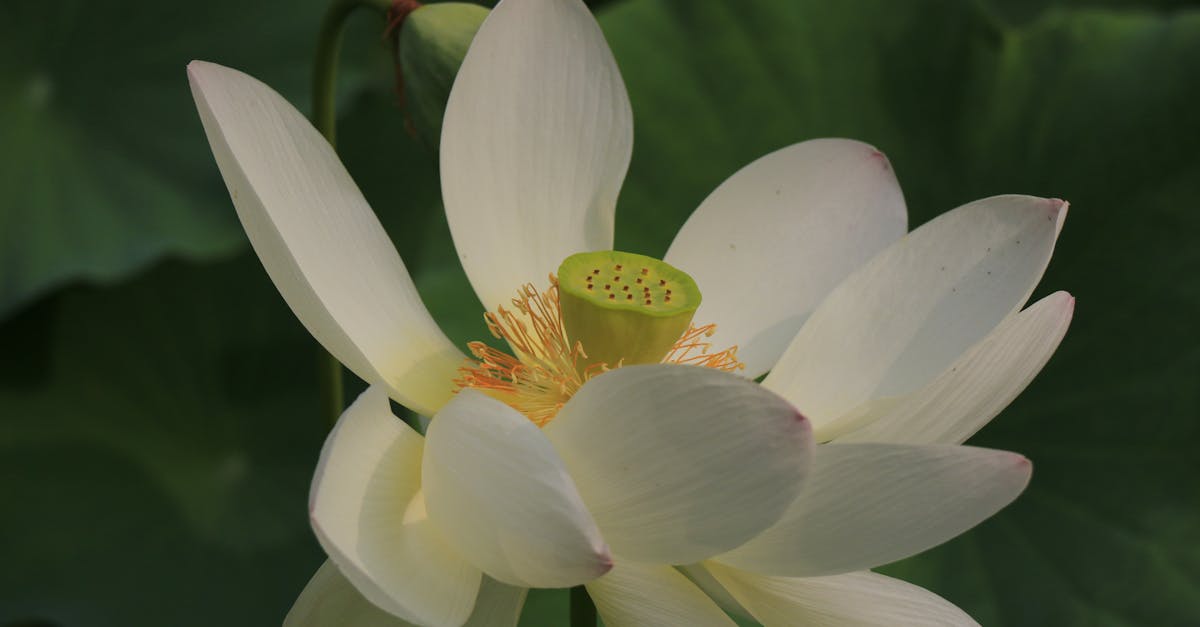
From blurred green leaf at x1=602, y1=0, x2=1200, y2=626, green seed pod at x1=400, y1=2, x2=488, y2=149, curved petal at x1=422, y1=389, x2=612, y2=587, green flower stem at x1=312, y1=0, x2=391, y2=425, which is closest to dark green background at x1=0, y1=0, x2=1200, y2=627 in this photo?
blurred green leaf at x1=602, y1=0, x2=1200, y2=626

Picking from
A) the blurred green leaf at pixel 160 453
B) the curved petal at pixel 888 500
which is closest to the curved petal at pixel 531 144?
the curved petal at pixel 888 500

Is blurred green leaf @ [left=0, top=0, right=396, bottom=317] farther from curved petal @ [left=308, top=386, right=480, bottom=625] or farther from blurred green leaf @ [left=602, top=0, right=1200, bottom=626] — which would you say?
curved petal @ [left=308, top=386, right=480, bottom=625]

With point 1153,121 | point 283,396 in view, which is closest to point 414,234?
point 283,396

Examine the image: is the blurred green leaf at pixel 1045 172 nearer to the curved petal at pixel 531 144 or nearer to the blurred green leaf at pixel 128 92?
the curved petal at pixel 531 144

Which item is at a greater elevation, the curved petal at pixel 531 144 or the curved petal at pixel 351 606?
the curved petal at pixel 531 144

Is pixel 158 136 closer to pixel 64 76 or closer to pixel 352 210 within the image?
pixel 64 76

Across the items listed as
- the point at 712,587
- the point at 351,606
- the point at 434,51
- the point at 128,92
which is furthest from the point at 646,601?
the point at 128,92
